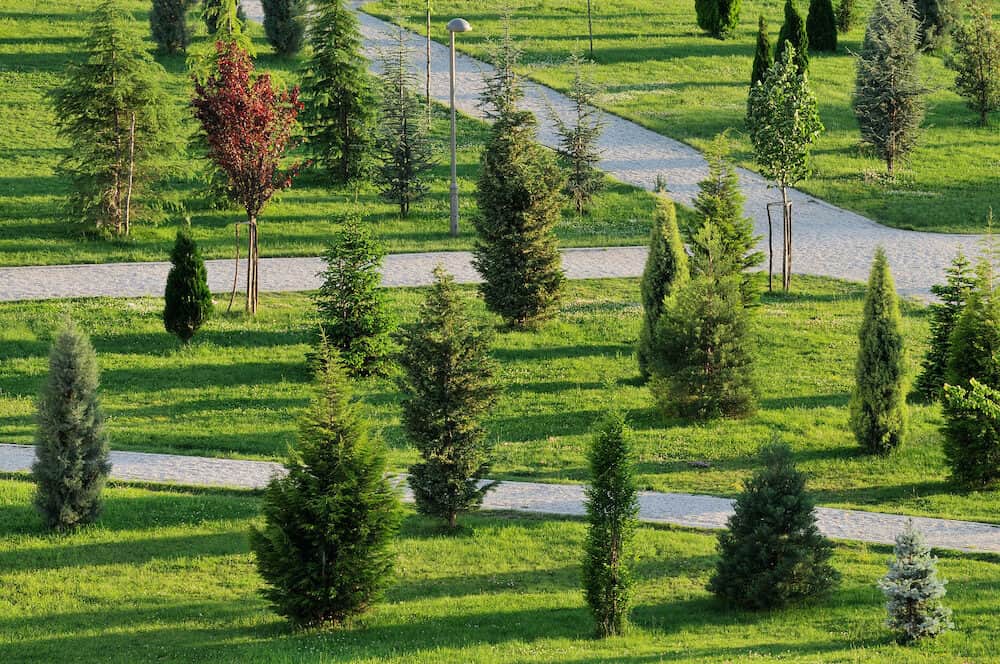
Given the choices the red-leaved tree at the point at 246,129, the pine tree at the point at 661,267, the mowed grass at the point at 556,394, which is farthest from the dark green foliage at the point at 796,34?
the red-leaved tree at the point at 246,129

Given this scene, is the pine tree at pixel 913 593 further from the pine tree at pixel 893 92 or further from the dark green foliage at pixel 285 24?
the dark green foliage at pixel 285 24

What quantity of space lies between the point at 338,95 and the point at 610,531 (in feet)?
71.7

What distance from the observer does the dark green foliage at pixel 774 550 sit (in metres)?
17.3

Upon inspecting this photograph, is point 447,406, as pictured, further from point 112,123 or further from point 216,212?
point 216,212

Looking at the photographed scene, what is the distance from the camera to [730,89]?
150ft

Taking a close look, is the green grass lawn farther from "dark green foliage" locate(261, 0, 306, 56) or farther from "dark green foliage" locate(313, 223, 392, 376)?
"dark green foliage" locate(261, 0, 306, 56)

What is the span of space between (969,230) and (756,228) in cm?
491

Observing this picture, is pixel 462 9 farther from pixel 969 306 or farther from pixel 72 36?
pixel 969 306

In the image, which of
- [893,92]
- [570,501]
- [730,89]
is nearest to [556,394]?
[570,501]

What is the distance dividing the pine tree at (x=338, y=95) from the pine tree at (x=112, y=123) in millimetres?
4232

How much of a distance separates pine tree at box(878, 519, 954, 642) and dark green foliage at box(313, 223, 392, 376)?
11.6 meters

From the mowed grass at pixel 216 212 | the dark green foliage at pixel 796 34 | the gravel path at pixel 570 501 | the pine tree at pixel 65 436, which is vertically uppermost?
the dark green foliage at pixel 796 34

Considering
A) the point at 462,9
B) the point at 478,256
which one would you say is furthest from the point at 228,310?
the point at 462,9

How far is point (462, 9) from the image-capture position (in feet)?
173
